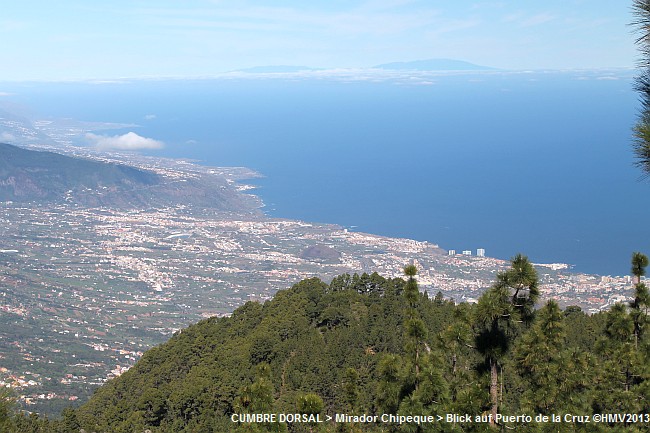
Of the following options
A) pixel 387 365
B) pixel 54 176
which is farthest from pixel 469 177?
pixel 387 365

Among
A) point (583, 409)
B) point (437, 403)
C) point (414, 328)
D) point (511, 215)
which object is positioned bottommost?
point (511, 215)

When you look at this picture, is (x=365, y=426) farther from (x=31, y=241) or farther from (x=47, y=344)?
(x=31, y=241)

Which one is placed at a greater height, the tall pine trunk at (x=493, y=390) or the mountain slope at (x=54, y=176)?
the tall pine trunk at (x=493, y=390)

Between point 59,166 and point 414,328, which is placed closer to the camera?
point 414,328

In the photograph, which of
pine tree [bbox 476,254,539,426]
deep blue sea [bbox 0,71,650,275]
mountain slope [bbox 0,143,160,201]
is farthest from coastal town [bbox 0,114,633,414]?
pine tree [bbox 476,254,539,426]

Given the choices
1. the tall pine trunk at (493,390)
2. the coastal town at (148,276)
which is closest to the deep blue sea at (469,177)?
the coastal town at (148,276)

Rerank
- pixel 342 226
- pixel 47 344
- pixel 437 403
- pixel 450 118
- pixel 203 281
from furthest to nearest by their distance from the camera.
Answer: pixel 450 118 → pixel 342 226 → pixel 203 281 → pixel 47 344 → pixel 437 403

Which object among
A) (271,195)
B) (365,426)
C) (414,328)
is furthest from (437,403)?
(271,195)

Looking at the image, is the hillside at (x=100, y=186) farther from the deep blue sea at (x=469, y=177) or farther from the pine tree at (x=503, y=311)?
the pine tree at (x=503, y=311)
